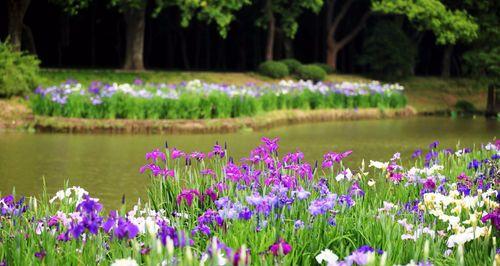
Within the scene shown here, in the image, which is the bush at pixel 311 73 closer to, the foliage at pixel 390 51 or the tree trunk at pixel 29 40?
the foliage at pixel 390 51

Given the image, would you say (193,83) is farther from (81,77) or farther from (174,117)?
(81,77)

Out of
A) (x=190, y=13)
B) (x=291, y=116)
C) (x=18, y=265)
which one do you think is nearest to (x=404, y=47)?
(x=190, y=13)

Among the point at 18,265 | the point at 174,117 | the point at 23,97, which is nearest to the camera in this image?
the point at 18,265

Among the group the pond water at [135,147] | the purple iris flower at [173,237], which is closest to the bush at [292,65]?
the pond water at [135,147]

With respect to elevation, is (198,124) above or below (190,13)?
below

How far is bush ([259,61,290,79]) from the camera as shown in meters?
33.0

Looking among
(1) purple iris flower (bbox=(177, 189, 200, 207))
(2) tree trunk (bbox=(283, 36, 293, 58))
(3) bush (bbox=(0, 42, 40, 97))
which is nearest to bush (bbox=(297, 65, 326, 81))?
(2) tree trunk (bbox=(283, 36, 293, 58))

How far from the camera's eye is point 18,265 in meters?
5.27

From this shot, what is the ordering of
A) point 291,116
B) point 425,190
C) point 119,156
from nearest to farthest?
point 425,190
point 119,156
point 291,116

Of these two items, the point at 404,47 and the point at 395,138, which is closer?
the point at 395,138

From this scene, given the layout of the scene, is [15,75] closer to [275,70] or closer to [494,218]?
[275,70]

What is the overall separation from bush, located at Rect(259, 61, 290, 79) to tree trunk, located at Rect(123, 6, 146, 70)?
4875mm

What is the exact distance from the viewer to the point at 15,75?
2144cm

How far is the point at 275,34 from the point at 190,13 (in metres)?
11.2
